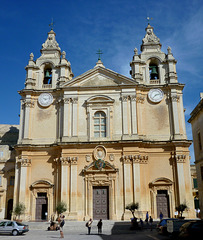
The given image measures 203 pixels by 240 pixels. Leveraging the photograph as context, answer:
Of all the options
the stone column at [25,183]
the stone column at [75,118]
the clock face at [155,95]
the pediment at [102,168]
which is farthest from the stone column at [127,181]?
the stone column at [25,183]

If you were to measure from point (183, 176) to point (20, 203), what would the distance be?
16.2 m

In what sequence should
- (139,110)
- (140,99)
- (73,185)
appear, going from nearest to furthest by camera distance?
(73,185), (139,110), (140,99)

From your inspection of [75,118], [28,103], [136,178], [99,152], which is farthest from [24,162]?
[136,178]

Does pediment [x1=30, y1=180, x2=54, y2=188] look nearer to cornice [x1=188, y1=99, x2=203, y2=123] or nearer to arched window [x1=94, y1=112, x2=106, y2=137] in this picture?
arched window [x1=94, y1=112, x2=106, y2=137]

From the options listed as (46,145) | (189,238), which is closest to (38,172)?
(46,145)

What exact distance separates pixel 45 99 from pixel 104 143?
866 centimetres

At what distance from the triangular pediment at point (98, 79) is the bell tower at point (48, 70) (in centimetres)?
174

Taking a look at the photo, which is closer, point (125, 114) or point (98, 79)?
point (125, 114)

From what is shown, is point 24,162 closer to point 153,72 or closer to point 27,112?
point 27,112

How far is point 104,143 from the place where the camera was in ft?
93.0

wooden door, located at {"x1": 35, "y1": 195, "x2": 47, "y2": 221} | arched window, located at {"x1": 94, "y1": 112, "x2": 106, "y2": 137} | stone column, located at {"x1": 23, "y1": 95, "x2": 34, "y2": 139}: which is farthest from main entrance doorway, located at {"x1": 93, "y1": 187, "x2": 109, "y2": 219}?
stone column, located at {"x1": 23, "y1": 95, "x2": 34, "y2": 139}

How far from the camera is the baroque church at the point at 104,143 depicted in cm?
2733

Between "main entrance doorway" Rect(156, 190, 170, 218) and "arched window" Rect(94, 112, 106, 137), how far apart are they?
324 inches

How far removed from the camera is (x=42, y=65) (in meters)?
33.3
